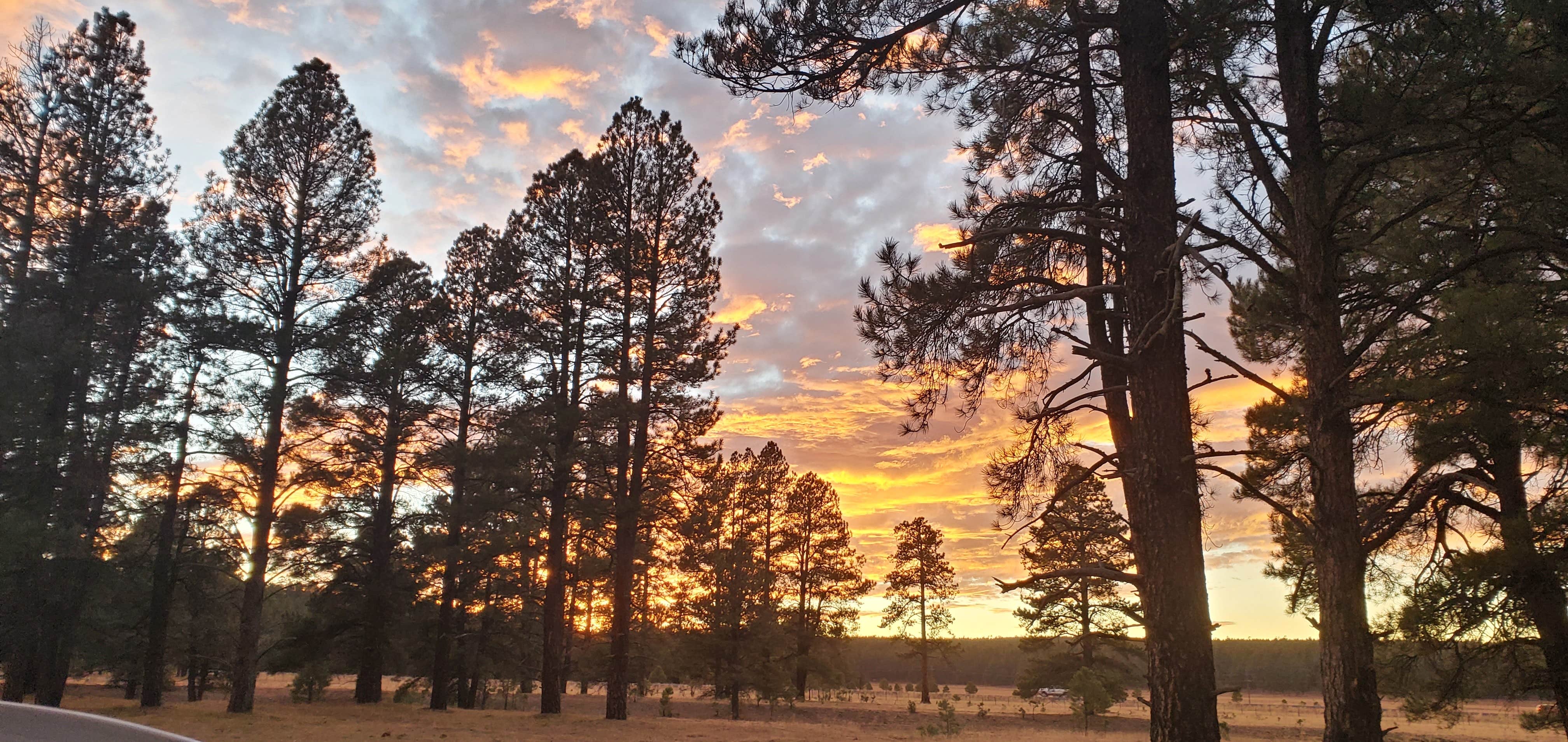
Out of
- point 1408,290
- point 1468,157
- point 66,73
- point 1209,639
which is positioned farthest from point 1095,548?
point 66,73

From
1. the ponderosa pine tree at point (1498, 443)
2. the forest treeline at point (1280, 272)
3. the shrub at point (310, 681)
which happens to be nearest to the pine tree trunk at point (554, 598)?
the shrub at point (310, 681)

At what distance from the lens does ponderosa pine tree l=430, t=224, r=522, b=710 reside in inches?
827

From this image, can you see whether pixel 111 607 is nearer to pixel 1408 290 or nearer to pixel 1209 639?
pixel 1209 639

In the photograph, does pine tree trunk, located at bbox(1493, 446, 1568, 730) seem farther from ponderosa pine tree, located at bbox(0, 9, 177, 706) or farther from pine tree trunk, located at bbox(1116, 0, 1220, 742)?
ponderosa pine tree, located at bbox(0, 9, 177, 706)

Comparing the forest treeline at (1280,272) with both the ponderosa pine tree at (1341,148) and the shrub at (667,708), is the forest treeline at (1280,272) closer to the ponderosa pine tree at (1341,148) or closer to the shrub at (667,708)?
the ponderosa pine tree at (1341,148)

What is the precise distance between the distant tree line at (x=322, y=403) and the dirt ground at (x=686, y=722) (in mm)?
1491

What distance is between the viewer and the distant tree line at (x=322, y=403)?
1719 cm

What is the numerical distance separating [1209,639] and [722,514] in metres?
27.8

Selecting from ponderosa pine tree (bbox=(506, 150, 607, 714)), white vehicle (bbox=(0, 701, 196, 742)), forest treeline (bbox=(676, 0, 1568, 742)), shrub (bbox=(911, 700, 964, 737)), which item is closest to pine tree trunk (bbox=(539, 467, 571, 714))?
ponderosa pine tree (bbox=(506, 150, 607, 714))

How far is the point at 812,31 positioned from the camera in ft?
21.1

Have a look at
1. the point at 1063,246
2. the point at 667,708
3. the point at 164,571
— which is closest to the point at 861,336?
the point at 1063,246

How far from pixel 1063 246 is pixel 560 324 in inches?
586

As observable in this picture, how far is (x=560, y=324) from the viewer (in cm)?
2073

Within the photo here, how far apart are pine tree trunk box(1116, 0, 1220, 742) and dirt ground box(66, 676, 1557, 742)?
484 inches
